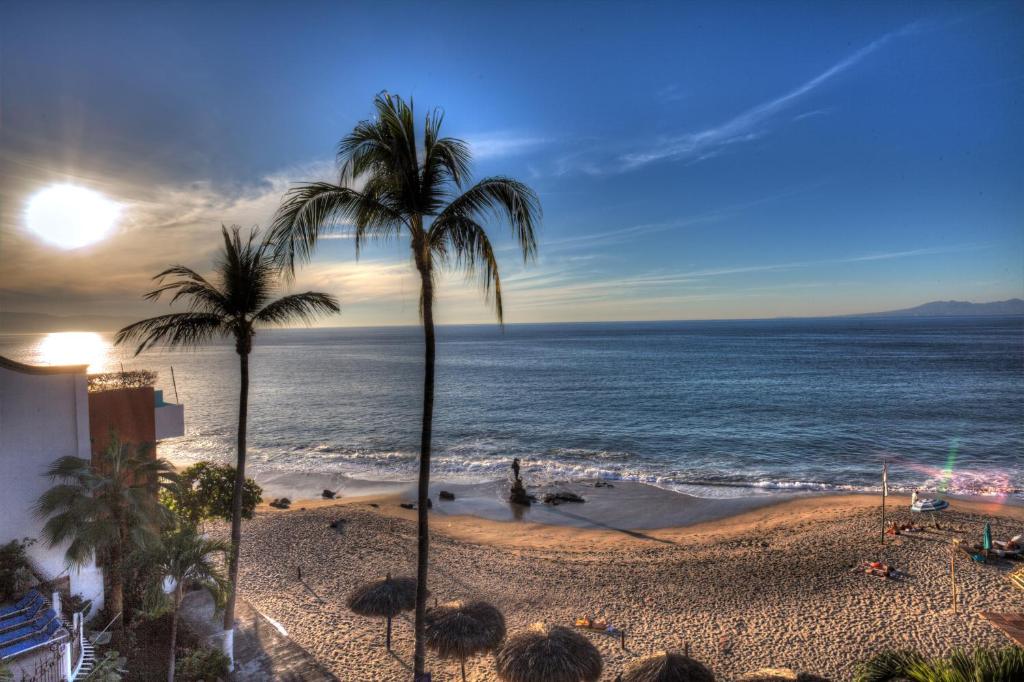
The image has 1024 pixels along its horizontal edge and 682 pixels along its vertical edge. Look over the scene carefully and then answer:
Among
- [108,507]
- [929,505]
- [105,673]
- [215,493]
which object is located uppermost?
[108,507]

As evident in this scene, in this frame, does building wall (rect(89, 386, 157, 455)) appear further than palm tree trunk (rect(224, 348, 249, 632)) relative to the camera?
Yes

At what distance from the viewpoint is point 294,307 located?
373 inches

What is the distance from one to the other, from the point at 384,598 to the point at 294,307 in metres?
7.08

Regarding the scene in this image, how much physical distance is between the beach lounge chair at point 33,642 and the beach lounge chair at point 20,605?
779mm

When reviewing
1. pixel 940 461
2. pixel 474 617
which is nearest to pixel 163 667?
pixel 474 617

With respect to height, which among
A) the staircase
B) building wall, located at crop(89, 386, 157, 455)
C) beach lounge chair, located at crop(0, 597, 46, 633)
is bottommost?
the staircase

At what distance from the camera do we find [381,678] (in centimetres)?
1086

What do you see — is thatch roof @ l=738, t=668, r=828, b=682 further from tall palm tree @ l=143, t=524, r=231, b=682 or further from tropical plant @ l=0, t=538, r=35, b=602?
tropical plant @ l=0, t=538, r=35, b=602

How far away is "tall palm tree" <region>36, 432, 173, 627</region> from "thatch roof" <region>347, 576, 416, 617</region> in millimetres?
4617

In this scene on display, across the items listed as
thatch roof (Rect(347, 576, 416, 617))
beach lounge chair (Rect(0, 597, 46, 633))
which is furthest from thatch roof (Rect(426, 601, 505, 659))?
beach lounge chair (Rect(0, 597, 46, 633))

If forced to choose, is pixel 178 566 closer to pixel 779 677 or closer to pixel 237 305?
pixel 237 305

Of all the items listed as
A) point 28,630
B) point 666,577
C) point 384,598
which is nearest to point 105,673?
point 28,630

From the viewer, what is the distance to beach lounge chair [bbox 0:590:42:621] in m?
7.81

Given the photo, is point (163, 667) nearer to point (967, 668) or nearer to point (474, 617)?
point (474, 617)
